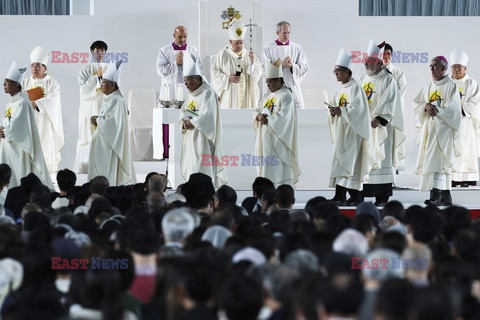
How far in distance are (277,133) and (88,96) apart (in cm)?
323

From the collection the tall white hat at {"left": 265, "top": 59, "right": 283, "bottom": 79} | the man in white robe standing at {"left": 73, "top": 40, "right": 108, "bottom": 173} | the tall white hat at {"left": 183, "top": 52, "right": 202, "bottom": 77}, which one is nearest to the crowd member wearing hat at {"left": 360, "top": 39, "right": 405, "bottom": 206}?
the tall white hat at {"left": 265, "top": 59, "right": 283, "bottom": 79}

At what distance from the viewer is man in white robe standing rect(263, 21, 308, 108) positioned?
45.7 ft

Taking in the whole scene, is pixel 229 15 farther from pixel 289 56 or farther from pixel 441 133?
pixel 441 133

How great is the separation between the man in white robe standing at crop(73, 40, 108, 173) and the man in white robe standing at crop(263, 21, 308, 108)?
6.82 feet

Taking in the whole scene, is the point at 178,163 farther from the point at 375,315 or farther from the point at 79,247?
the point at 375,315

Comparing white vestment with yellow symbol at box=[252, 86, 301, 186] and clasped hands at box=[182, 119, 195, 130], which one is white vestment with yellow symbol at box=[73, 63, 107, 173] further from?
white vestment with yellow symbol at box=[252, 86, 301, 186]

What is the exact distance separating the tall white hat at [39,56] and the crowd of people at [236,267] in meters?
6.66

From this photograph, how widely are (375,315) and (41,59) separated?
10.1m

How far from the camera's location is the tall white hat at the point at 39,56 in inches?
532

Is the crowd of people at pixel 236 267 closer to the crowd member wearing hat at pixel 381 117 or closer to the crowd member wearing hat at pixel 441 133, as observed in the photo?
the crowd member wearing hat at pixel 381 117

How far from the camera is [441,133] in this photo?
461 inches

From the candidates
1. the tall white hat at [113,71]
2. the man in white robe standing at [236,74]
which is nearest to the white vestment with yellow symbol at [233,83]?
the man in white robe standing at [236,74]

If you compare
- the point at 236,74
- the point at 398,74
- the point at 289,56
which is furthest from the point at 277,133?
the point at 398,74

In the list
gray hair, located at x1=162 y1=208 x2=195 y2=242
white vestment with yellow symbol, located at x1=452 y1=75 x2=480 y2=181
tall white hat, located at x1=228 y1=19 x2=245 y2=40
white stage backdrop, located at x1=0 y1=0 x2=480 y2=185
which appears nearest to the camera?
gray hair, located at x1=162 y1=208 x2=195 y2=242
